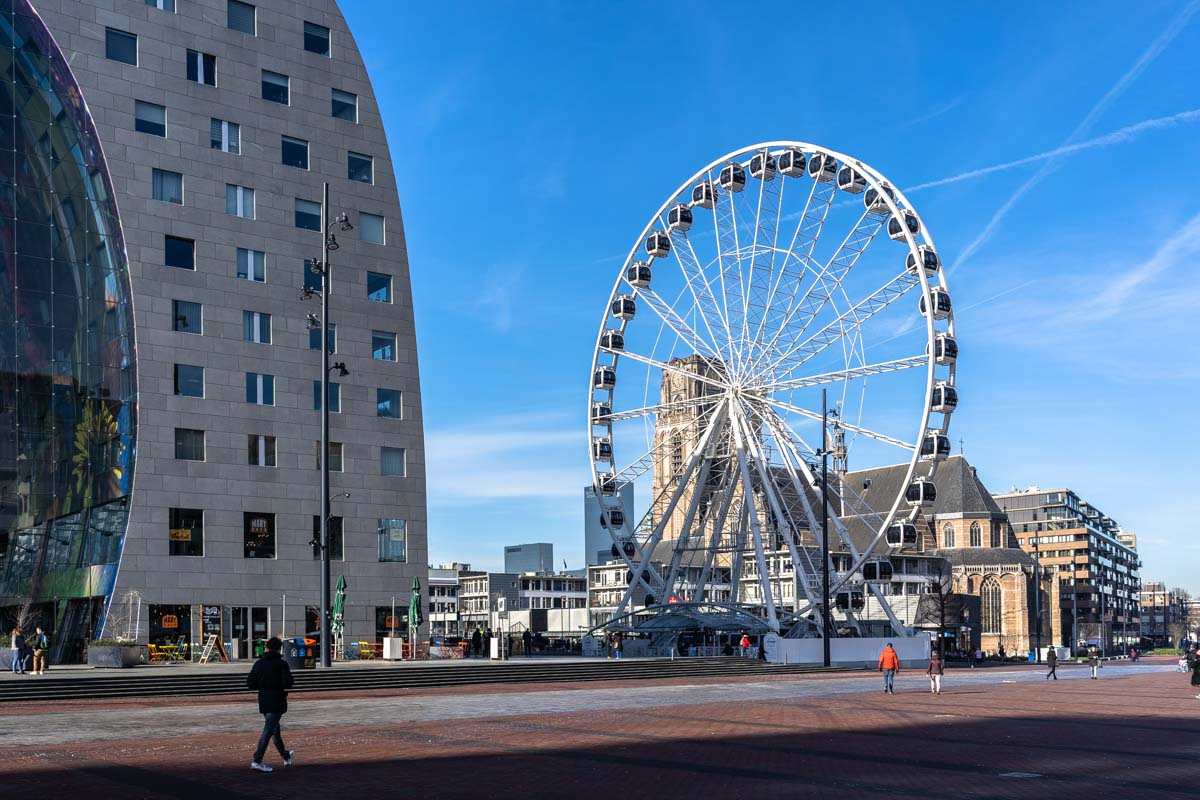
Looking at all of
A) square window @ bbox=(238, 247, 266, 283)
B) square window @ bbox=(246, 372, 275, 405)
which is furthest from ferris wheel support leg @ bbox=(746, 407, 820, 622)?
square window @ bbox=(238, 247, 266, 283)

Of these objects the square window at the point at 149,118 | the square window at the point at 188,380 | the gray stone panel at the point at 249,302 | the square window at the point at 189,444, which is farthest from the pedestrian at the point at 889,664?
the square window at the point at 149,118

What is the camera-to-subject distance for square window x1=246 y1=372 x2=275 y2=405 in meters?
58.3

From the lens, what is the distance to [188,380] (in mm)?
56625

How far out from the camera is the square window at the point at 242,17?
60031 millimetres

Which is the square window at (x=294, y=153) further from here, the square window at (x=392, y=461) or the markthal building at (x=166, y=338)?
the square window at (x=392, y=461)

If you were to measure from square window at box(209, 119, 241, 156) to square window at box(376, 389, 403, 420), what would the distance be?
13.9 metres

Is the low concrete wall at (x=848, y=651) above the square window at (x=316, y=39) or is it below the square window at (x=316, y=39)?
below

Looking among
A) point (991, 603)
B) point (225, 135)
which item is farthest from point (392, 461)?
point (991, 603)

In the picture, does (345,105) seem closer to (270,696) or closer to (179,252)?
(179,252)

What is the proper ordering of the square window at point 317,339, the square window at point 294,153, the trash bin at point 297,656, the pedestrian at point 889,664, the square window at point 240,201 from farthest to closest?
the square window at point 294,153, the square window at point 317,339, the square window at point 240,201, the trash bin at point 297,656, the pedestrian at point 889,664

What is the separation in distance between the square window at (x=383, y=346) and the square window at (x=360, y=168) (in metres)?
8.01

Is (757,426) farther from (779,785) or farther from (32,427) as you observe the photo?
(779,785)

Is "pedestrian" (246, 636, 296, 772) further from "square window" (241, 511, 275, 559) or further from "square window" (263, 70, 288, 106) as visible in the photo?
"square window" (263, 70, 288, 106)

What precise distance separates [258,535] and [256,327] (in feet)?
32.5
